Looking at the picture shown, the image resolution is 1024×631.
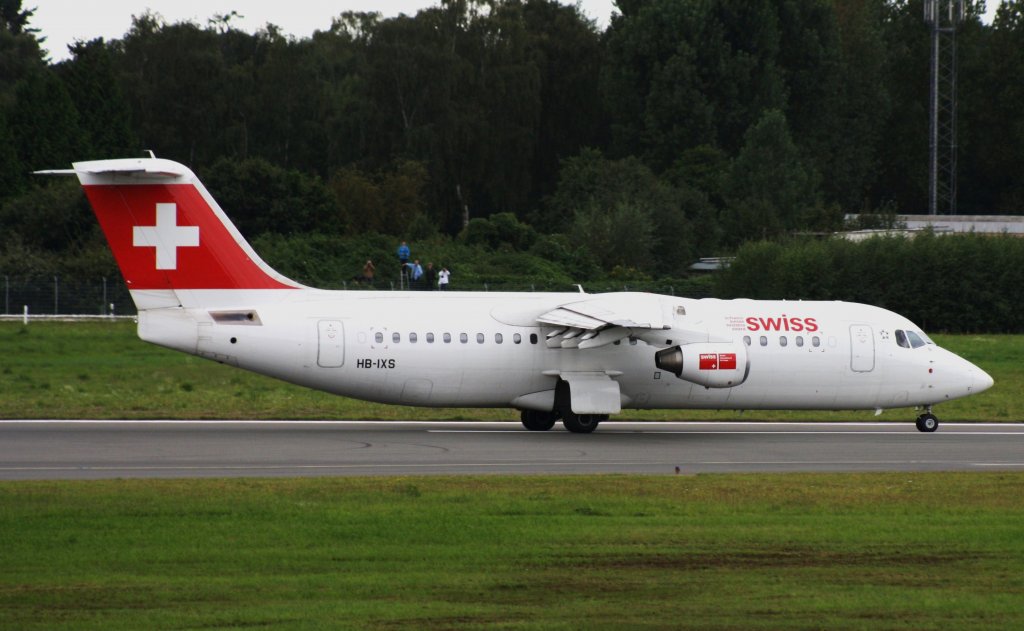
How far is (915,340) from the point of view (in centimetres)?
3212

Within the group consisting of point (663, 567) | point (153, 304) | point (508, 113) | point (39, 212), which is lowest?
point (663, 567)

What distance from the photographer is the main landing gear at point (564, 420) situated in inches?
1168

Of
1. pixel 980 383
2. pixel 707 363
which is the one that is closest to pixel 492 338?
pixel 707 363

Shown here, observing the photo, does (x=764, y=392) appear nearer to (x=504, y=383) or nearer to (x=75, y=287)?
(x=504, y=383)

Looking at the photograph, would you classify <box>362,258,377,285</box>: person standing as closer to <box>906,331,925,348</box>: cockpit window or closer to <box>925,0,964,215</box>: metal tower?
<box>906,331,925,348</box>: cockpit window

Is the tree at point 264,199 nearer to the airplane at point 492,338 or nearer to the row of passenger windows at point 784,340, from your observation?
the airplane at point 492,338

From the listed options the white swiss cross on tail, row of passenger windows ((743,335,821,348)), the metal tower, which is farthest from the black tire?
A: the metal tower

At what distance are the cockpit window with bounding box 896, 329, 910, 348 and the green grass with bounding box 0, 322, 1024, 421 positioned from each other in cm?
345

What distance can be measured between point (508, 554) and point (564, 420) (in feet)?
47.8

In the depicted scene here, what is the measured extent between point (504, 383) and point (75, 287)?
3128 cm

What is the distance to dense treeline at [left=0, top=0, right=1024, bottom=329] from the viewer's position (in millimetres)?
82688

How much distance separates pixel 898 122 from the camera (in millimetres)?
107125

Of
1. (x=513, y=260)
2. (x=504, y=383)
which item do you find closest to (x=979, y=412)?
(x=504, y=383)

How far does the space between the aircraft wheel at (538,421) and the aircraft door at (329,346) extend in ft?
14.5
